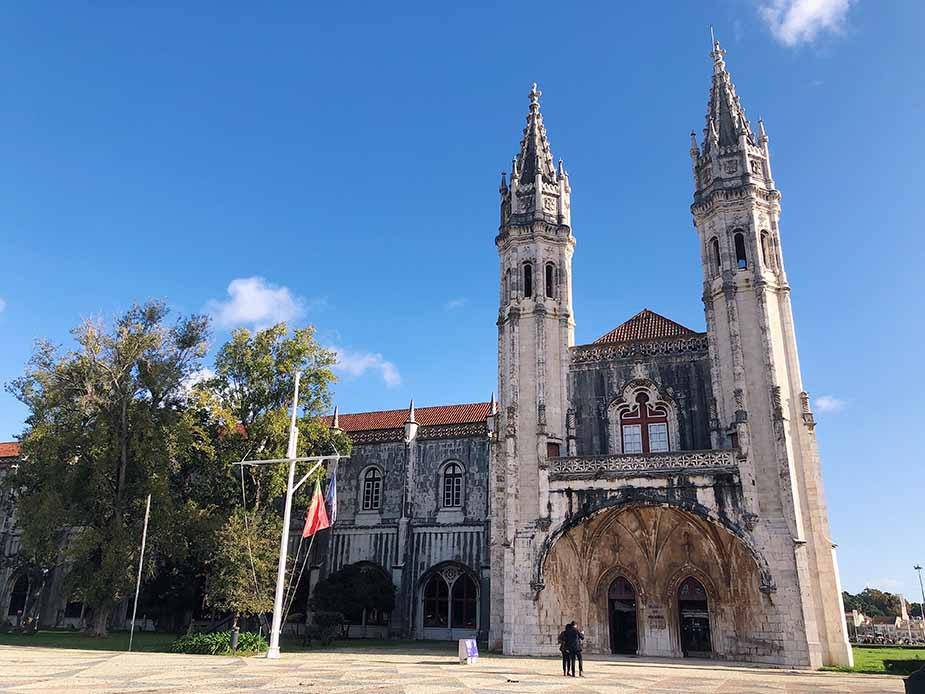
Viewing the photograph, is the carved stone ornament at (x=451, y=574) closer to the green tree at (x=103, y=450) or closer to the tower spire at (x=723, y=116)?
the green tree at (x=103, y=450)

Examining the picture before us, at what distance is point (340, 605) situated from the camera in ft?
103

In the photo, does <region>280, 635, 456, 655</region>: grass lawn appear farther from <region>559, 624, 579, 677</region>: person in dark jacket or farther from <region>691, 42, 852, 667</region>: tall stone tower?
<region>691, 42, 852, 667</region>: tall stone tower

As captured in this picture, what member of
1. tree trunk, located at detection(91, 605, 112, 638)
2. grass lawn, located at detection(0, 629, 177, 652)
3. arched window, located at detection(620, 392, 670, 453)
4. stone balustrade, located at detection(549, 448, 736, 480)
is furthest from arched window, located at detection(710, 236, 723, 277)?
tree trunk, located at detection(91, 605, 112, 638)

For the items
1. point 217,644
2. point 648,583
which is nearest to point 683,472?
point 648,583

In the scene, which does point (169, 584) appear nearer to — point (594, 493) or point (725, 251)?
point (594, 493)

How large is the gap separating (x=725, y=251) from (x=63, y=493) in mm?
29682

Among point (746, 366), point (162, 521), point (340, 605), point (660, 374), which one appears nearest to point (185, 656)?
point (162, 521)

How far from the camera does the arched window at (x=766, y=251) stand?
28266mm

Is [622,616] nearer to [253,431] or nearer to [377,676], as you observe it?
[377,676]

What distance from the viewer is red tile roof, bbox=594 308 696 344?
99.9ft

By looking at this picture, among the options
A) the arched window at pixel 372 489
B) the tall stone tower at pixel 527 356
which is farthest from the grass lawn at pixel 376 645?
the arched window at pixel 372 489

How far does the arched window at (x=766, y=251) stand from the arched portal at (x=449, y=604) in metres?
20.3

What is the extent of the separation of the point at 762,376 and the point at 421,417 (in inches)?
878

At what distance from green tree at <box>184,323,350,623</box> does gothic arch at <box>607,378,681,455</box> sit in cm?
1270
